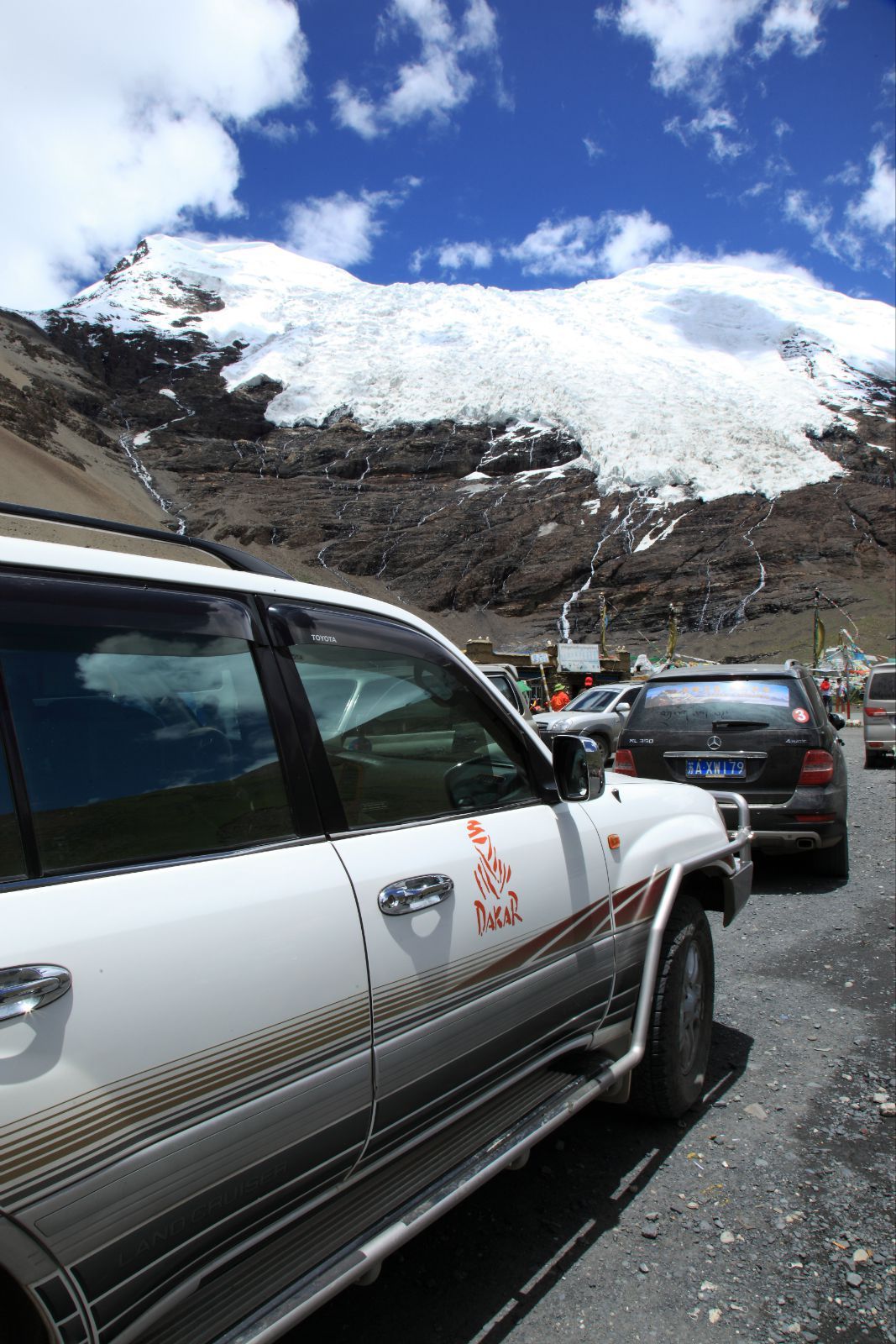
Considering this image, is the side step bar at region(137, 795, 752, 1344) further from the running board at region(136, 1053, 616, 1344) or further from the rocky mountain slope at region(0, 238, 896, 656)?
the rocky mountain slope at region(0, 238, 896, 656)

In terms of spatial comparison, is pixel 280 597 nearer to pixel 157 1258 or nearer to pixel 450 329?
pixel 157 1258

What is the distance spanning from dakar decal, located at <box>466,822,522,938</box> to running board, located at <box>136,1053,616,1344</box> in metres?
0.52

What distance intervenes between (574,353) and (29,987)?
15122cm

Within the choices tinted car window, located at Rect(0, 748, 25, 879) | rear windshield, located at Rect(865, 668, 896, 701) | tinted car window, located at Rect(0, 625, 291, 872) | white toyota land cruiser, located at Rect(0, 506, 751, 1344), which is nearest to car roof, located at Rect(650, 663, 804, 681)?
white toyota land cruiser, located at Rect(0, 506, 751, 1344)

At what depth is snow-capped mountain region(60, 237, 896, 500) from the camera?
396 ft

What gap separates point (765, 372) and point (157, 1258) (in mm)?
157725

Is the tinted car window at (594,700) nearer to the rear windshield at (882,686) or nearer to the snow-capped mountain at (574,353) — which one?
the rear windshield at (882,686)

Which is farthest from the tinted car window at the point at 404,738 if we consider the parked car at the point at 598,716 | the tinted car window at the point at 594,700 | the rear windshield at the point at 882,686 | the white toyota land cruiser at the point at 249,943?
the tinted car window at the point at 594,700

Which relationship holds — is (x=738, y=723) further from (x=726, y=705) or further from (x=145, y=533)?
(x=145, y=533)

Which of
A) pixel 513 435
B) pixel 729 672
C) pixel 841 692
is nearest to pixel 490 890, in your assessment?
pixel 729 672

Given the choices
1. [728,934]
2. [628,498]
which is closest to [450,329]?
[628,498]

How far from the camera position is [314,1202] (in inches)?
72.4

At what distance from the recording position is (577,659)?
52656mm

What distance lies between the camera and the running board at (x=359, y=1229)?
1.63 meters
